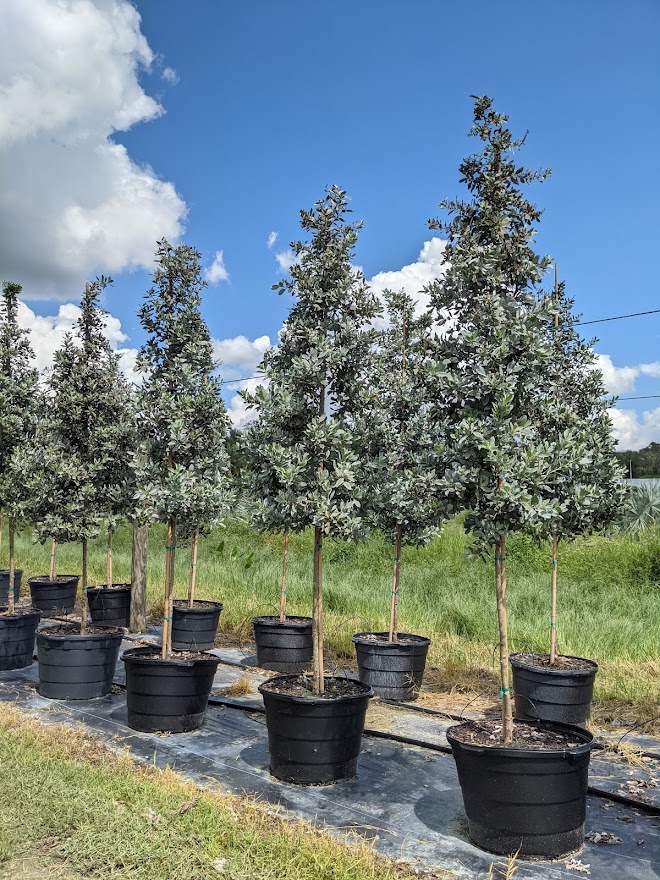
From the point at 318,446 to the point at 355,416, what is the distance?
0.48 m

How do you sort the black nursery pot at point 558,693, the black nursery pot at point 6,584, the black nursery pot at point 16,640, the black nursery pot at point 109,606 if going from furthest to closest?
the black nursery pot at point 6,584 < the black nursery pot at point 109,606 < the black nursery pot at point 16,640 < the black nursery pot at point 558,693

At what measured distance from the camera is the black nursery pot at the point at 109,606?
9859 millimetres

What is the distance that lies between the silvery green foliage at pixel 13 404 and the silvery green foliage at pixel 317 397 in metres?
3.86

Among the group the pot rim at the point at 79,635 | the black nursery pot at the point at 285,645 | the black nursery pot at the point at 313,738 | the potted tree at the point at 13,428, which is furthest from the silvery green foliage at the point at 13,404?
the black nursery pot at the point at 313,738

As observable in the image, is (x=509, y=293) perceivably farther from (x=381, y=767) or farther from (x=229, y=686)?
(x=229, y=686)

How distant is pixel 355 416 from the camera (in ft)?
17.6

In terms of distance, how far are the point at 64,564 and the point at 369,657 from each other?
→ 10.2 meters

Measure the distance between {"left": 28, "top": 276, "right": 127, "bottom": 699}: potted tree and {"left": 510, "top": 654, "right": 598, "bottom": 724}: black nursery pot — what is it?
12.1 feet

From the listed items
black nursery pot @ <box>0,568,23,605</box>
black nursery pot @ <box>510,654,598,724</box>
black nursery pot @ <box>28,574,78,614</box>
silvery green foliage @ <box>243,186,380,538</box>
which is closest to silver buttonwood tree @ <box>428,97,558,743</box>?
silvery green foliage @ <box>243,186,380,538</box>

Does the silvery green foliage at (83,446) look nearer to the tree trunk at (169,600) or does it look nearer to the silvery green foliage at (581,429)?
the tree trunk at (169,600)

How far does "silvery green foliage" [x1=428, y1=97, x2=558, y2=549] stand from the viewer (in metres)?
4.00

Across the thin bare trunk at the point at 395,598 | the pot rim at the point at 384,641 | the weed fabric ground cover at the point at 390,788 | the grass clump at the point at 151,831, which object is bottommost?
the weed fabric ground cover at the point at 390,788

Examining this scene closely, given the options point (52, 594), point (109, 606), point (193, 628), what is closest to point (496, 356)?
point (193, 628)

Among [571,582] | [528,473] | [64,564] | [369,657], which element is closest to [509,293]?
[528,473]
